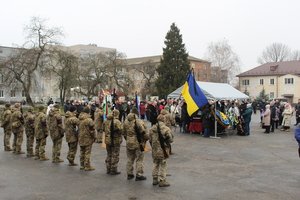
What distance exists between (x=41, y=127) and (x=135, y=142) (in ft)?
13.8

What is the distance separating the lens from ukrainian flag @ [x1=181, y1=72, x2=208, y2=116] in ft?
52.7

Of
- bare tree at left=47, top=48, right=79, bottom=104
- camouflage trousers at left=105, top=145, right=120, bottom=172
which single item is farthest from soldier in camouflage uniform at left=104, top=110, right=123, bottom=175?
bare tree at left=47, top=48, right=79, bottom=104

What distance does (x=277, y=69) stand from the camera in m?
70.2

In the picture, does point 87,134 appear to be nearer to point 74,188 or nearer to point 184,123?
point 74,188

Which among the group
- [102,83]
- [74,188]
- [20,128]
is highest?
[102,83]

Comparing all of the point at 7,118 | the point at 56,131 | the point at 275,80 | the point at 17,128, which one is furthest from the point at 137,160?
the point at 275,80

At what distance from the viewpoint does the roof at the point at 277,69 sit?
68.7 metres

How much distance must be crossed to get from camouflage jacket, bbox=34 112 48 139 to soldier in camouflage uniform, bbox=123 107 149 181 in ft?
12.4

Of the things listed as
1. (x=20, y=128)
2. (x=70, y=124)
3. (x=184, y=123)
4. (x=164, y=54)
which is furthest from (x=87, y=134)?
(x=164, y=54)

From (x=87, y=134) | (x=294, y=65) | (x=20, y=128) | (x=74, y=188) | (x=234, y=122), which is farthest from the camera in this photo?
(x=294, y=65)

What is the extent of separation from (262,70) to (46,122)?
66.5m

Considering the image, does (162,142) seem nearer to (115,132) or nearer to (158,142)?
(158,142)

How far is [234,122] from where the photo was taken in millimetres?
18609

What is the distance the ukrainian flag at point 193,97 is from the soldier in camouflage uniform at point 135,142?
7.52 m
